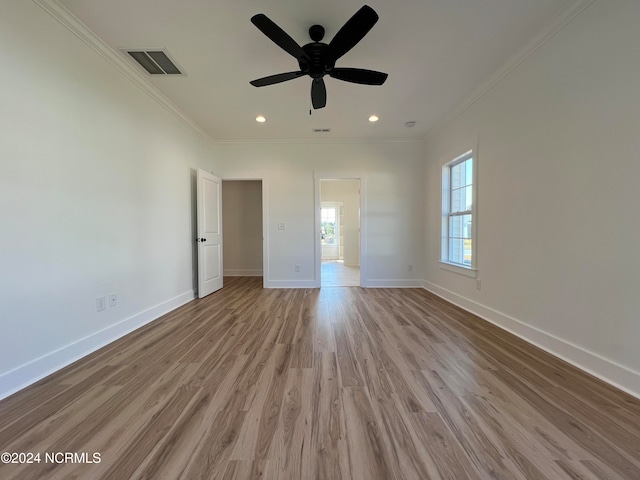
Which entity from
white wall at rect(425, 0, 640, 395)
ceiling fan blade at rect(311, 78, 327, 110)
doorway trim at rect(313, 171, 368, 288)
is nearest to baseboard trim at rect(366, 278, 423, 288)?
doorway trim at rect(313, 171, 368, 288)

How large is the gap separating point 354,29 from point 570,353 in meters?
2.76

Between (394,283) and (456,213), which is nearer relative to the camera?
(456,213)

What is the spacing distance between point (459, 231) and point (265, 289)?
3.21m

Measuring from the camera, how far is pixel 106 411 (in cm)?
138

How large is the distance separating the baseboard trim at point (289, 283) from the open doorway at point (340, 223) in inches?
94.8

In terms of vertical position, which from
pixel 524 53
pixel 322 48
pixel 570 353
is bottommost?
pixel 570 353

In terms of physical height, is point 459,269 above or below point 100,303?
above

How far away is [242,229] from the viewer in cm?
616

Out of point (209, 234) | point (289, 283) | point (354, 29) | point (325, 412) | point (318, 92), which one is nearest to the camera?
point (325, 412)

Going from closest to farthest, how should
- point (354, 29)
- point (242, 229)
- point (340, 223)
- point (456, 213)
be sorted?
1. point (354, 29)
2. point (456, 213)
3. point (242, 229)
4. point (340, 223)

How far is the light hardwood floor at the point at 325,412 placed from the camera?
3.43ft

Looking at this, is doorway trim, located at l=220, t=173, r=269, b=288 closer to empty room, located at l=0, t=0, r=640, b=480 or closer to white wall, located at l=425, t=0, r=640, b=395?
empty room, located at l=0, t=0, r=640, b=480

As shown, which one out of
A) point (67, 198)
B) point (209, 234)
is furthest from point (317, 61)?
point (209, 234)

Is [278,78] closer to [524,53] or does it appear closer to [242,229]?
[524,53]
